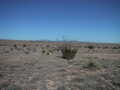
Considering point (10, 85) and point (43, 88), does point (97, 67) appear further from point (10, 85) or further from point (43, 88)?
point (10, 85)

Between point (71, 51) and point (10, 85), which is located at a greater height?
point (71, 51)

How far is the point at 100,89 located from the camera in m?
6.11

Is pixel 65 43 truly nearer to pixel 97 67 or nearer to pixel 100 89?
pixel 97 67

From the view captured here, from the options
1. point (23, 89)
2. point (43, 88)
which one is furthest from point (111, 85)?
point (23, 89)

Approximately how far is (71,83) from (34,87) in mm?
2210

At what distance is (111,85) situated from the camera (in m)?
6.66

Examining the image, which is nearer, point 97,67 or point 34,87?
point 34,87

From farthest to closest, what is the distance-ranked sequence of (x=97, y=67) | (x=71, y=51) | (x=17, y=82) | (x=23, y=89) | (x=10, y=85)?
(x=71, y=51) < (x=97, y=67) < (x=17, y=82) < (x=10, y=85) < (x=23, y=89)

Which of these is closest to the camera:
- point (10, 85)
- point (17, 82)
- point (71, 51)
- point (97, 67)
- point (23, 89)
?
point (23, 89)

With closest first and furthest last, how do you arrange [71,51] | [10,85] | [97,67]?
[10,85] < [97,67] < [71,51]

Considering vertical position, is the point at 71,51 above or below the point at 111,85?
above

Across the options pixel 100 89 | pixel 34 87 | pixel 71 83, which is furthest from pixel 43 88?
pixel 100 89

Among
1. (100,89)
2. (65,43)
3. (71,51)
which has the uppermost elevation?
(65,43)

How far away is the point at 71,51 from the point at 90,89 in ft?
33.8
